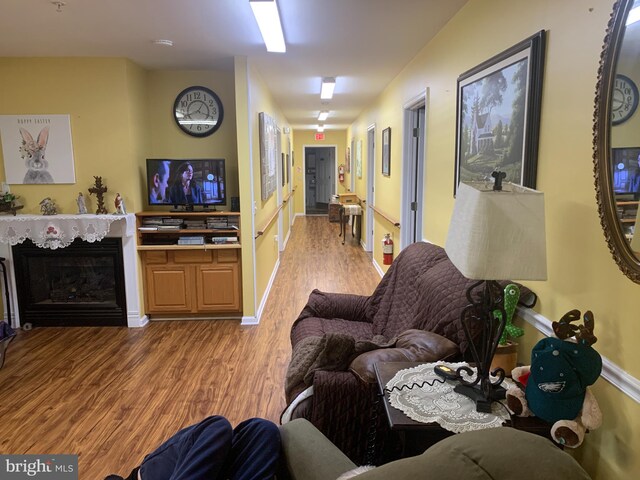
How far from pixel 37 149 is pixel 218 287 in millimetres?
2066

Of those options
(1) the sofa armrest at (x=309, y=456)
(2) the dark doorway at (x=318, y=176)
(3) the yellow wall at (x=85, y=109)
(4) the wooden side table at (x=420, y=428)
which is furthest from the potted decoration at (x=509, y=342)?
(2) the dark doorway at (x=318, y=176)

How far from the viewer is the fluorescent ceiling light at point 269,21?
7.76 ft

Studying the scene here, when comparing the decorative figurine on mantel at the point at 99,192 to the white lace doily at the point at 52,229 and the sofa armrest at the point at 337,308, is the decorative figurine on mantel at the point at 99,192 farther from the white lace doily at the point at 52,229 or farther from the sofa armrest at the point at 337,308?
the sofa armrest at the point at 337,308

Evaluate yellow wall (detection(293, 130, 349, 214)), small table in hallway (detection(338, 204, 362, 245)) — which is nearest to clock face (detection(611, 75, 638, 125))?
small table in hallway (detection(338, 204, 362, 245))

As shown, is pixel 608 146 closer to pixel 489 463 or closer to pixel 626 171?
pixel 626 171

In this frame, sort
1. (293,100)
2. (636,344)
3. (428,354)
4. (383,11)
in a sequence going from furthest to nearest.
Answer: (293,100) → (383,11) → (428,354) → (636,344)

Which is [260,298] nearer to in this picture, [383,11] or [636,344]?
[383,11]

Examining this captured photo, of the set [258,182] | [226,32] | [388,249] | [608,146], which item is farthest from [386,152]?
[608,146]

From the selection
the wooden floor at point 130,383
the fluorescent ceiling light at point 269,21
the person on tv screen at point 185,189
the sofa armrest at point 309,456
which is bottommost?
the wooden floor at point 130,383

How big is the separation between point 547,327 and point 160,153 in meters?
4.02

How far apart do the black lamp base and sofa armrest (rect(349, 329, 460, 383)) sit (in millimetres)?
296

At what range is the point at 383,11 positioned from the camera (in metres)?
2.68

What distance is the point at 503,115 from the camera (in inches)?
80.8

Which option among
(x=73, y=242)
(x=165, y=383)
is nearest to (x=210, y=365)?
(x=165, y=383)
